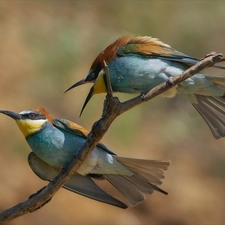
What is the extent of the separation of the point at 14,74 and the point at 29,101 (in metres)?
0.37

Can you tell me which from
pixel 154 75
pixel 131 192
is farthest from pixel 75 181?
pixel 154 75

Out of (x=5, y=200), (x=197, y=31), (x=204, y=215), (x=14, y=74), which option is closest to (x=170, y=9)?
(x=197, y=31)

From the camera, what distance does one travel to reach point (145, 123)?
15.2 ft

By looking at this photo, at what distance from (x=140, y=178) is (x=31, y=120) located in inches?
17.3

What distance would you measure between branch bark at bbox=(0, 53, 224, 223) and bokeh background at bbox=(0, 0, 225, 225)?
5.35ft

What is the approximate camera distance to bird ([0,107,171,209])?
2.29m

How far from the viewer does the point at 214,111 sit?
2459mm

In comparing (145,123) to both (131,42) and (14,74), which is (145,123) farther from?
(131,42)

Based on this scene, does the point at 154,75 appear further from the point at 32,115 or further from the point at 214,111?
the point at 32,115

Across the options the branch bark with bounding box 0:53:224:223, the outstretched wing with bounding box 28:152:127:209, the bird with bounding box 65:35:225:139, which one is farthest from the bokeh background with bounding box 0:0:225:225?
the branch bark with bounding box 0:53:224:223

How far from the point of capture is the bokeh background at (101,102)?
12.7ft

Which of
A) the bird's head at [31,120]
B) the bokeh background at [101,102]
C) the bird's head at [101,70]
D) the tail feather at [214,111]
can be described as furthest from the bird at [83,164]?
the bokeh background at [101,102]

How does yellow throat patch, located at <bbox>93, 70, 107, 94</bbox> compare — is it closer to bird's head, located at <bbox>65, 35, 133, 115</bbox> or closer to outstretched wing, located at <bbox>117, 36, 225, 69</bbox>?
bird's head, located at <bbox>65, 35, 133, 115</bbox>

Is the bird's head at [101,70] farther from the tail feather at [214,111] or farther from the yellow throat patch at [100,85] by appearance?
the tail feather at [214,111]
